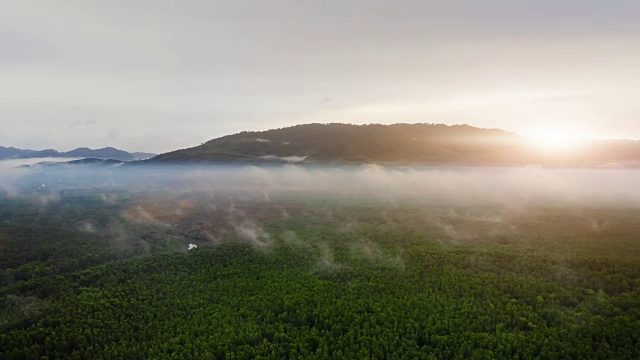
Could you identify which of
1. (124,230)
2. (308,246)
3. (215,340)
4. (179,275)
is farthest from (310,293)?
(124,230)

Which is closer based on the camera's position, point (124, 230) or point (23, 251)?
point (23, 251)

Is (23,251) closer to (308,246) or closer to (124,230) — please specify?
(124,230)

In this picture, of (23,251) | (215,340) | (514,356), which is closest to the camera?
(514,356)

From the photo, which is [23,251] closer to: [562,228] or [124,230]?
[124,230]

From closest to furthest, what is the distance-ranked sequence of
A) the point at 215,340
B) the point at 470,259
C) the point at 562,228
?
the point at 215,340 → the point at 470,259 → the point at 562,228

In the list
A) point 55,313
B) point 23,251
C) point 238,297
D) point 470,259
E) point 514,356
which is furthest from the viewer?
point 23,251

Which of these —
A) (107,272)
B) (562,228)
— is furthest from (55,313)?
(562,228)
